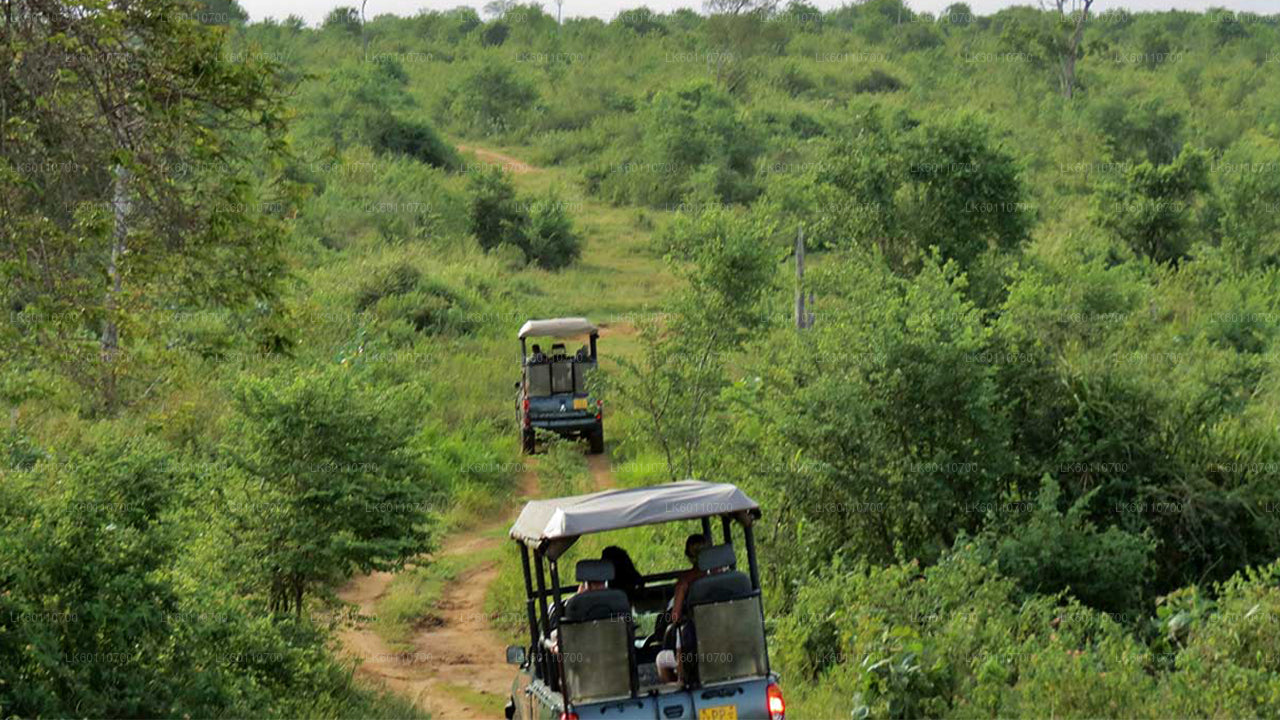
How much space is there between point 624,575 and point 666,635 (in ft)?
3.75

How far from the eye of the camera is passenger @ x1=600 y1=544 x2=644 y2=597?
9.70m

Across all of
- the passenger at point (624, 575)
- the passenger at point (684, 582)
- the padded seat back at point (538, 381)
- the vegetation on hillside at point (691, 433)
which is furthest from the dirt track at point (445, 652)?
the padded seat back at point (538, 381)

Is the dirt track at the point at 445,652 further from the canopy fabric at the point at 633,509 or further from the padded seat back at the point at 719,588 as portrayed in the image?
the padded seat back at the point at 719,588

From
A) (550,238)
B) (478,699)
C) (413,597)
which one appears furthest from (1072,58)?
(478,699)

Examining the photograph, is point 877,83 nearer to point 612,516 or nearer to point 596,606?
point 612,516

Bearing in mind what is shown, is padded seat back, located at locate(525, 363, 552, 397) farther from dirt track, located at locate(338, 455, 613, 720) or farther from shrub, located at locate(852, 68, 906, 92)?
shrub, located at locate(852, 68, 906, 92)

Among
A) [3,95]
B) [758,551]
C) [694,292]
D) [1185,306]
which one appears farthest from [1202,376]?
[1185,306]

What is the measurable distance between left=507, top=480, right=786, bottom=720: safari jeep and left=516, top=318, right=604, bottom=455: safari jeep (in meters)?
12.4

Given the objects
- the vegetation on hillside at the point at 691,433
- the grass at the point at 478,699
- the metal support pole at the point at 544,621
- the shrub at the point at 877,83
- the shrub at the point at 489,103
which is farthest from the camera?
the shrub at the point at 877,83

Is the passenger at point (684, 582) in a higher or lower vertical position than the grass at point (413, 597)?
higher

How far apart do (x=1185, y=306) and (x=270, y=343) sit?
2140 cm

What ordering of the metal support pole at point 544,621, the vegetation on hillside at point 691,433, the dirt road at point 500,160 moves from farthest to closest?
the dirt road at point 500,160 < the vegetation on hillside at point 691,433 < the metal support pole at point 544,621

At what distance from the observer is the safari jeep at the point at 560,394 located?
21125mm

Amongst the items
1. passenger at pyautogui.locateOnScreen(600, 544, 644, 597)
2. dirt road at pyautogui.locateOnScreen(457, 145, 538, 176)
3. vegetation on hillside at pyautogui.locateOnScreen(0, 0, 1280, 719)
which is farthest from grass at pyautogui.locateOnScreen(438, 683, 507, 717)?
dirt road at pyautogui.locateOnScreen(457, 145, 538, 176)
